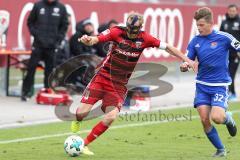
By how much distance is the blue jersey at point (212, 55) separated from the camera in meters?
11.6

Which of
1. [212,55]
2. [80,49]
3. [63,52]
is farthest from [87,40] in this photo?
[63,52]

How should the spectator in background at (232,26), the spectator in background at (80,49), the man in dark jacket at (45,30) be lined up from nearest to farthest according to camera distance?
the man in dark jacket at (45,30), the spectator in background at (80,49), the spectator in background at (232,26)

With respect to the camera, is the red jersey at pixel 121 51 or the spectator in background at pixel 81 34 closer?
the red jersey at pixel 121 51

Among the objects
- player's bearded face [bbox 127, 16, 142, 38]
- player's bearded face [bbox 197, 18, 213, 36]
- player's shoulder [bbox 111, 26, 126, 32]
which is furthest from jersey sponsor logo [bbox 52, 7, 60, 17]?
player's bearded face [bbox 197, 18, 213, 36]

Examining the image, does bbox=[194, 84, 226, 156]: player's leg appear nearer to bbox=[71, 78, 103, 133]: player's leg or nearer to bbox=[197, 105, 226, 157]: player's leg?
bbox=[197, 105, 226, 157]: player's leg

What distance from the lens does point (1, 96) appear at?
1942 centimetres

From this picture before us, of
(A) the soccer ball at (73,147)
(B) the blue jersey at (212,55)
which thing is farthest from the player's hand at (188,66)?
(A) the soccer ball at (73,147)

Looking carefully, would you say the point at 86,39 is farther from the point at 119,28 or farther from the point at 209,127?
the point at 209,127

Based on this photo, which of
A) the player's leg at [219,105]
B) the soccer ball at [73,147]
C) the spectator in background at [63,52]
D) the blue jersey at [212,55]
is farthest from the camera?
the spectator in background at [63,52]

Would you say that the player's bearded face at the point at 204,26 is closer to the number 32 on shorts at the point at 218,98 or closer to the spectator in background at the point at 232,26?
the number 32 on shorts at the point at 218,98

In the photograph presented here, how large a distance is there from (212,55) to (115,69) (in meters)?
1.52

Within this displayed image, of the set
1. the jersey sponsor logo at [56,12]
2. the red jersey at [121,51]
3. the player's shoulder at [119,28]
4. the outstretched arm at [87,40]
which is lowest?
the jersey sponsor logo at [56,12]

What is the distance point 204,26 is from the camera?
11516 millimetres

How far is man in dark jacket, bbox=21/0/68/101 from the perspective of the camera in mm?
18375
